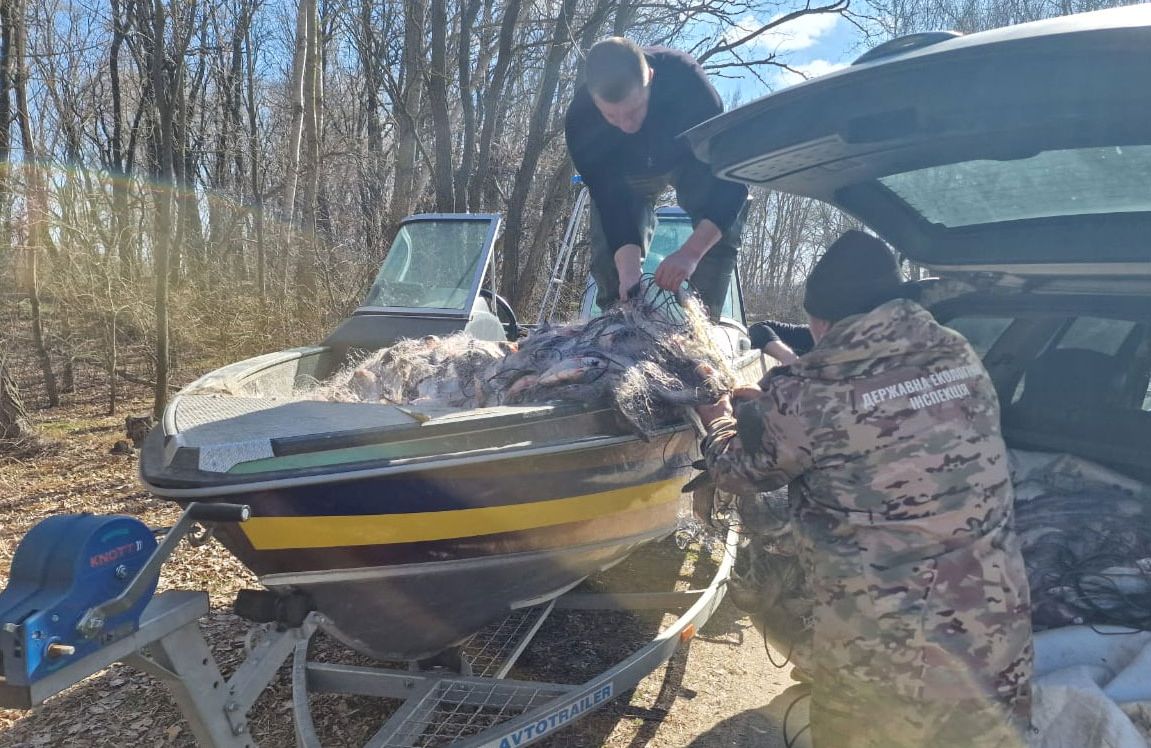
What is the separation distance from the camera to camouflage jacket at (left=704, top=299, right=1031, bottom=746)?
80.0 inches

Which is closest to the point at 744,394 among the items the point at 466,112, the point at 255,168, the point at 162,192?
the point at 162,192

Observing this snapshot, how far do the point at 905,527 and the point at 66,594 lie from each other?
2026mm

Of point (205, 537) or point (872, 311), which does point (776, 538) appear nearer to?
point (872, 311)

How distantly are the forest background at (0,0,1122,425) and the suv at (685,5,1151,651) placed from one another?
6.84 meters

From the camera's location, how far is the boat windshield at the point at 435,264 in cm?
509

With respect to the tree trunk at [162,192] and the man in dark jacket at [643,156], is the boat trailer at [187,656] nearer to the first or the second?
the man in dark jacket at [643,156]

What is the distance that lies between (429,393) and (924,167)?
2044 mm

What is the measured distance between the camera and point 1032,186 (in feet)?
8.46

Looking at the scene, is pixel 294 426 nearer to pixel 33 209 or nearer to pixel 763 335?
pixel 763 335

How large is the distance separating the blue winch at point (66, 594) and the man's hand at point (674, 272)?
2.31 m

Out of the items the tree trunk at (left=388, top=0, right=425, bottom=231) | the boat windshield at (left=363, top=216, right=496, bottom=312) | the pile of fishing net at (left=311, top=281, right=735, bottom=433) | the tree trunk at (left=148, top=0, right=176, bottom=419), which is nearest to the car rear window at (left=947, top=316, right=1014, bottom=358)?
the pile of fishing net at (left=311, top=281, right=735, bottom=433)

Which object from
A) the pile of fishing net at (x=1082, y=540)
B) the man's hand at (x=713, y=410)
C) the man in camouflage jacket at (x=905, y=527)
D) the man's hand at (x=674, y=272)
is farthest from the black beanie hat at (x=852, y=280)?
the man's hand at (x=674, y=272)

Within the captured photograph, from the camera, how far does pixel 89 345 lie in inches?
373

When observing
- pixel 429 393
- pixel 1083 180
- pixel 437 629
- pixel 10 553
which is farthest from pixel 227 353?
pixel 1083 180
